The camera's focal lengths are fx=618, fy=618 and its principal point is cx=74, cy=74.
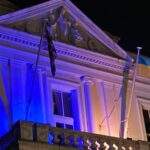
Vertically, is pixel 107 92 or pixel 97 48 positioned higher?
pixel 97 48

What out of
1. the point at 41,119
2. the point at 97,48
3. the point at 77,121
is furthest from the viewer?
the point at 97,48

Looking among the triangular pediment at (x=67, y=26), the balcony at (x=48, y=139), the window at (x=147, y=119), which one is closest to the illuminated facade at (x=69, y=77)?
the triangular pediment at (x=67, y=26)

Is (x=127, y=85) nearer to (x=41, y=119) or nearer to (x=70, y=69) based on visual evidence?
(x=70, y=69)

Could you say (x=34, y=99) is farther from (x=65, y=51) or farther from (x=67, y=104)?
(x=65, y=51)

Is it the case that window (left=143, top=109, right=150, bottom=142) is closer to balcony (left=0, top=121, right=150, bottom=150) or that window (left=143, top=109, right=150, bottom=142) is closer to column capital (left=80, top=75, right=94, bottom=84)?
column capital (left=80, top=75, right=94, bottom=84)

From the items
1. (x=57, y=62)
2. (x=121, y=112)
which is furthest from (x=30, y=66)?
(x=121, y=112)

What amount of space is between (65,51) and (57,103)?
2152 millimetres

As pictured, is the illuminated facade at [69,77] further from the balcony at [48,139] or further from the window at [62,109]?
the balcony at [48,139]

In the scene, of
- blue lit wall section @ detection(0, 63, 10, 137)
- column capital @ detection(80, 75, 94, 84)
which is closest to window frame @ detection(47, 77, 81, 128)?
column capital @ detection(80, 75, 94, 84)

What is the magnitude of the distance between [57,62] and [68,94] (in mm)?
1407

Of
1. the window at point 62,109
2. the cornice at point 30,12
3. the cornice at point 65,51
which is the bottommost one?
the window at point 62,109

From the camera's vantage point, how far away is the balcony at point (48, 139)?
752 inches

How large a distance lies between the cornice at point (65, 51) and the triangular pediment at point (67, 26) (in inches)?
13.6

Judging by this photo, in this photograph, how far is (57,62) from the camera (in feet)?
80.6
